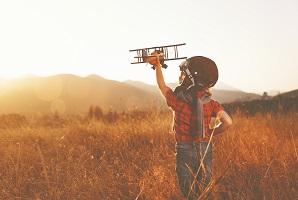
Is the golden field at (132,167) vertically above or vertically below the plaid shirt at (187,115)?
below

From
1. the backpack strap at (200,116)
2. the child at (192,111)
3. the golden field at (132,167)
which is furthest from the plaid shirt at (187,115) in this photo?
the golden field at (132,167)

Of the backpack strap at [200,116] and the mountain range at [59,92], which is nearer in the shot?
the backpack strap at [200,116]

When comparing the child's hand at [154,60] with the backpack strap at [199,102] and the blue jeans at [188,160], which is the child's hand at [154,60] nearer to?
the backpack strap at [199,102]

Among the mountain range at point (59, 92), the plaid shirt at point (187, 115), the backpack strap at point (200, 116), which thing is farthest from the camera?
the mountain range at point (59, 92)

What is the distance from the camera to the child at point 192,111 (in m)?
2.51

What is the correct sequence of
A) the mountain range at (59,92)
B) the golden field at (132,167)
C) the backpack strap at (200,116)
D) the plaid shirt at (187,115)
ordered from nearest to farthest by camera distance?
the backpack strap at (200,116)
the plaid shirt at (187,115)
the golden field at (132,167)
the mountain range at (59,92)

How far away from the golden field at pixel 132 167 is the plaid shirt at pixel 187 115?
405mm

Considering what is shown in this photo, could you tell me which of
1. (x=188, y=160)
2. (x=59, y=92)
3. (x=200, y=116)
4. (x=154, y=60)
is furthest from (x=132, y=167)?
(x=59, y=92)

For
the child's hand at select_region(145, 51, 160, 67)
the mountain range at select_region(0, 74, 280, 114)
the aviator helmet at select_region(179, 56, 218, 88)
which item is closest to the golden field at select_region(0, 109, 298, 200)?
the aviator helmet at select_region(179, 56, 218, 88)

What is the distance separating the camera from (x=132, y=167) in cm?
398

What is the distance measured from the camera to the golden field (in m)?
3.01

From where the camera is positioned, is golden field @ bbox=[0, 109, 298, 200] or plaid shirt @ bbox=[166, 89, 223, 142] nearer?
plaid shirt @ bbox=[166, 89, 223, 142]

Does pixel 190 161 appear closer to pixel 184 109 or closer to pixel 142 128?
pixel 184 109

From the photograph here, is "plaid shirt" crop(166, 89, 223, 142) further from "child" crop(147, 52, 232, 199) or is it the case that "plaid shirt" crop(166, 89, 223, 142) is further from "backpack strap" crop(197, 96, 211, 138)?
"backpack strap" crop(197, 96, 211, 138)
